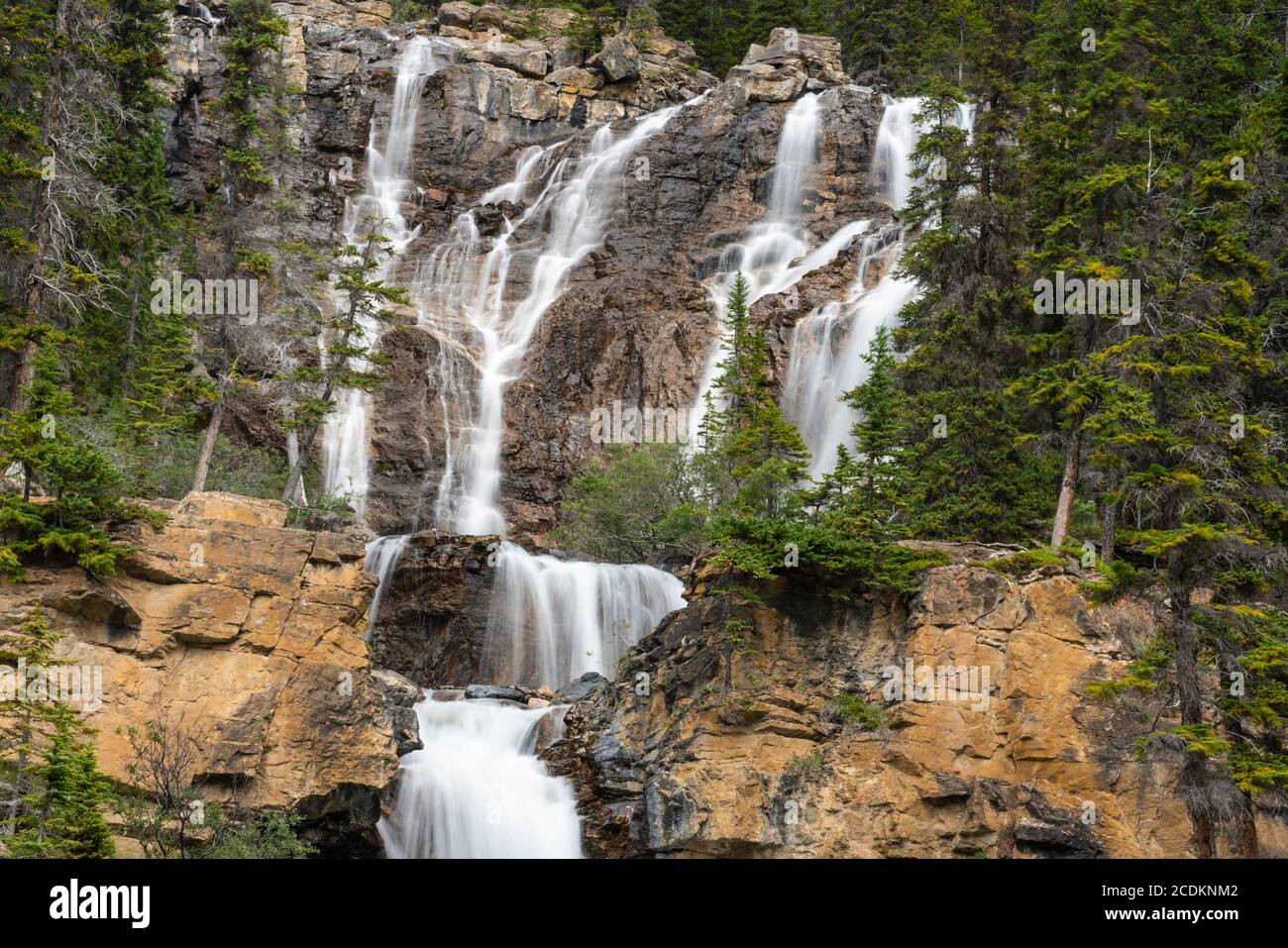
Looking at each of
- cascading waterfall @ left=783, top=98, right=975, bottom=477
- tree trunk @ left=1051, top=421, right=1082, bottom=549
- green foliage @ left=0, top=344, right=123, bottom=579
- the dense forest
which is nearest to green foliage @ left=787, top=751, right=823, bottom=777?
the dense forest

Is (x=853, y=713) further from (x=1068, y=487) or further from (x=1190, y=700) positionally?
(x=1068, y=487)

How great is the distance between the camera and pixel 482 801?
926 inches

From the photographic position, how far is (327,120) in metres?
53.9

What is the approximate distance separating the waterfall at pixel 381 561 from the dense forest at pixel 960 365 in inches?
73.8

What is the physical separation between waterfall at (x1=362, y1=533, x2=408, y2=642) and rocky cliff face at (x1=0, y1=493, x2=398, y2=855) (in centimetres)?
803

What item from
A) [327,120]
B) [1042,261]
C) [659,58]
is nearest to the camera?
[1042,261]

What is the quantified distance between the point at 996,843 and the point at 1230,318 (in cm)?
976

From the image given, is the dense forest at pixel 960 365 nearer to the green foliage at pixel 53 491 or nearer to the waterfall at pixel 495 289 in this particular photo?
the green foliage at pixel 53 491

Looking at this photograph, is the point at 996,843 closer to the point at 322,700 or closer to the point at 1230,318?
the point at 1230,318

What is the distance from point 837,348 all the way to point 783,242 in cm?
953

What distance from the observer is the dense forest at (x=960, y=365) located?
18.0m

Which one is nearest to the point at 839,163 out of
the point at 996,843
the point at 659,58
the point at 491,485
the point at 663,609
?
the point at 659,58

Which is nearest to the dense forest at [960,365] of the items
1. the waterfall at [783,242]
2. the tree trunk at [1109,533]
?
the tree trunk at [1109,533]

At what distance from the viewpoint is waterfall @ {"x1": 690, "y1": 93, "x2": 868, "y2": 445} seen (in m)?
43.1
